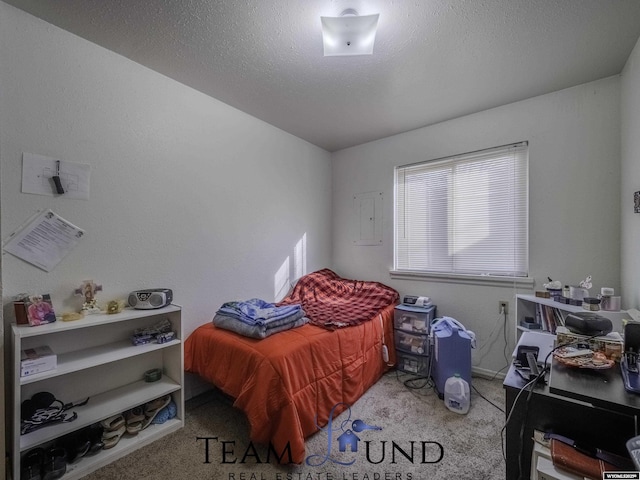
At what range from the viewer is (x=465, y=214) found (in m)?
2.64

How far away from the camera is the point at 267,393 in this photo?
5.00 ft

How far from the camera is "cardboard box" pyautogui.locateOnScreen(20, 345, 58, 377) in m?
1.29

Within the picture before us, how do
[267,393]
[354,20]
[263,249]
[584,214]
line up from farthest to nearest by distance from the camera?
[263,249], [584,214], [267,393], [354,20]

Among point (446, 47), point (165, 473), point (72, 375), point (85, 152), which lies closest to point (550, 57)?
point (446, 47)

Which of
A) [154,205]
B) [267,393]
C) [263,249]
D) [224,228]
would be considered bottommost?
[267,393]

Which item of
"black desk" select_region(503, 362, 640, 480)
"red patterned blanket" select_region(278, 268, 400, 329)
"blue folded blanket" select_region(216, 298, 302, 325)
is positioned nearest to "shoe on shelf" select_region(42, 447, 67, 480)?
"blue folded blanket" select_region(216, 298, 302, 325)

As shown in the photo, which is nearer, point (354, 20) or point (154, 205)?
point (354, 20)

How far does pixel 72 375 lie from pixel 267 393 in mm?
1176

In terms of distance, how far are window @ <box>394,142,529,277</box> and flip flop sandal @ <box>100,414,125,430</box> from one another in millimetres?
2650

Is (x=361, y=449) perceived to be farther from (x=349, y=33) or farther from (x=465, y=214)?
(x=349, y=33)

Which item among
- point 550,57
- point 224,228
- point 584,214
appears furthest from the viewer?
point 224,228

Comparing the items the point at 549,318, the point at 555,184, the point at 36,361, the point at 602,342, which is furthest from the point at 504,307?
the point at 36,361

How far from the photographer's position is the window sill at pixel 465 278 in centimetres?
231

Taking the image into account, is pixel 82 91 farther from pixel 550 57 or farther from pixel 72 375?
pixel 550 57
